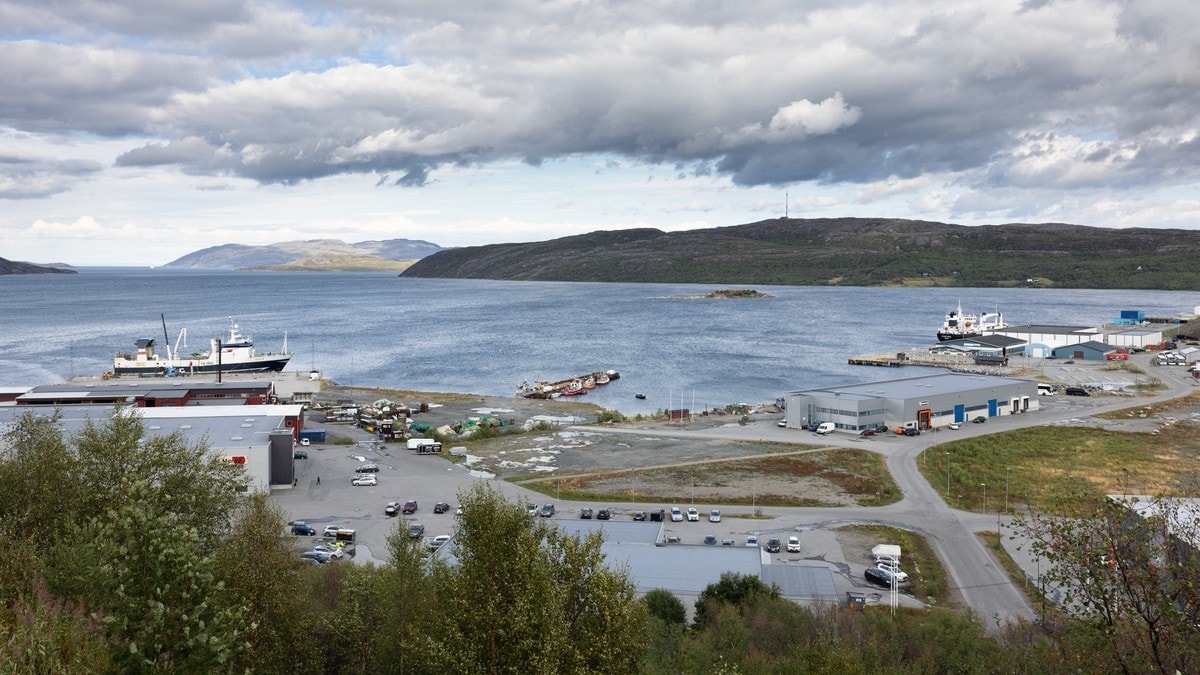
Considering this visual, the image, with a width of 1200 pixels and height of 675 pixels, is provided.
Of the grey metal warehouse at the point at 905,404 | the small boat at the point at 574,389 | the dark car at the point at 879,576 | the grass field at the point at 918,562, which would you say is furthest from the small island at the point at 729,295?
the dark car at the point at 879,576

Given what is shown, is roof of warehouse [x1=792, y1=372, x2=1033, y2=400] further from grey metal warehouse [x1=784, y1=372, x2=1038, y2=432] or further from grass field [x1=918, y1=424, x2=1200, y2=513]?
grass field [x1=918, y1=424, x2=1200, y2=513]

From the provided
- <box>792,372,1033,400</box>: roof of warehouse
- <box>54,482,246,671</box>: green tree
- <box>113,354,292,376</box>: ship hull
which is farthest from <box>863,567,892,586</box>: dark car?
<box>113,354,292,376</box>: ship hull

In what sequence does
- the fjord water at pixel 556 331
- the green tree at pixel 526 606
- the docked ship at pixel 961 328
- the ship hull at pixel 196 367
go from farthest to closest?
the docked ship at pixel 961 328 < the fjord water at pixel 556 331 < the ship hull at pixel 196 367 < the green tree at pixel 526 606

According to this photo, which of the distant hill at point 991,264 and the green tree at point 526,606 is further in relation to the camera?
the distant hill at point 991,264

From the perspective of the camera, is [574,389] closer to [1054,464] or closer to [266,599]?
[1054,464]

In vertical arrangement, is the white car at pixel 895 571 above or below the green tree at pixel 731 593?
below

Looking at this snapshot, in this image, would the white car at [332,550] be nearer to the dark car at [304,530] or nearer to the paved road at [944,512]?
the dark car at [304,530]

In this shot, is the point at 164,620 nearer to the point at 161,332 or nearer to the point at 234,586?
the point at 234,586
